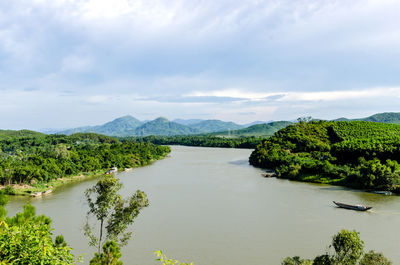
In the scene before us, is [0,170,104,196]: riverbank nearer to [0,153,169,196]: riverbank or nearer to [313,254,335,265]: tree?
[0,153,169,196]: riverbank

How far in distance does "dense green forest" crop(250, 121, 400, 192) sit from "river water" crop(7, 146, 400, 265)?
246cm

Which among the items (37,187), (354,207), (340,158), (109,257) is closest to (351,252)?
(109,257)

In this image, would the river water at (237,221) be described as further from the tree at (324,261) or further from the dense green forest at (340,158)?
the tree at (324,261)

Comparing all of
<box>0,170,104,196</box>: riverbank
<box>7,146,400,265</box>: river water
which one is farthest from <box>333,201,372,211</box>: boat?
<box>0,170,104,196</box>: riverbank

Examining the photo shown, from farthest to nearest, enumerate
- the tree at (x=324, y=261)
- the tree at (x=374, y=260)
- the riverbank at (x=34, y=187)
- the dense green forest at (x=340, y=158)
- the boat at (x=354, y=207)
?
the riverbank at (x=34, y=187) → the dense green forest at (x=340, y=158) → the boat at (x=354, y=207) → the tree at (x=324, y=261) → the tree at (x=374, y=260)

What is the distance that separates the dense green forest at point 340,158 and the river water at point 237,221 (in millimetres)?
2465

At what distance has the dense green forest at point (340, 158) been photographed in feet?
94.3

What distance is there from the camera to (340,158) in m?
38.2

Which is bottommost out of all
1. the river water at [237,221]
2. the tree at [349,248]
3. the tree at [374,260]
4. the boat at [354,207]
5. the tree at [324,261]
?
the river water at [237,221]

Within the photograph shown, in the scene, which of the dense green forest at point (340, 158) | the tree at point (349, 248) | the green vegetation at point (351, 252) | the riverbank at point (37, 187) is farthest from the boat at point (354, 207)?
the riverbank at point (37, 187)

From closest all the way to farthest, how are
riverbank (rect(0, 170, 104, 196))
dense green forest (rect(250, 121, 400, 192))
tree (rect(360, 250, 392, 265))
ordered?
tree (rect(360, 250, 392, 265)), dense green forest (rect(250, 121, 400, 192)), riverbank (rect(0, 170, 104, 196))

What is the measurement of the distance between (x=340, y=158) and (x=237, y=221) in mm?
24819

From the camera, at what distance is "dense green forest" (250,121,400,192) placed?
28.7 metres

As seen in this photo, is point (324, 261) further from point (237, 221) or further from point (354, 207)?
point (354, 207)
